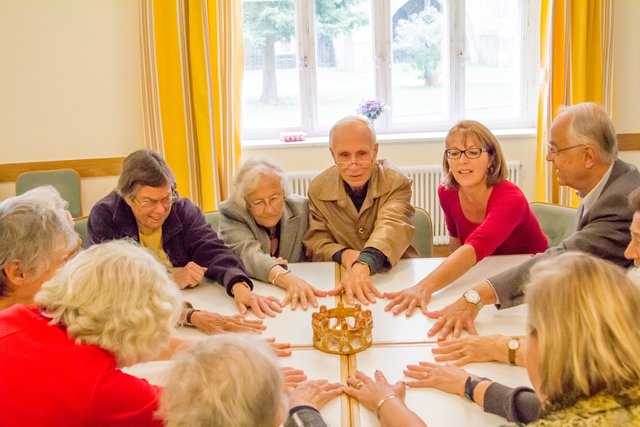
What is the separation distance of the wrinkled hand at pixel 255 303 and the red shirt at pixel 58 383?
83 centimetres

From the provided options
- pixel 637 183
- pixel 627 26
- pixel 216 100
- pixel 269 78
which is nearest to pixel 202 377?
pixel 637 183

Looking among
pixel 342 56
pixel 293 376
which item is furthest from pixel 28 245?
pixel 342 56

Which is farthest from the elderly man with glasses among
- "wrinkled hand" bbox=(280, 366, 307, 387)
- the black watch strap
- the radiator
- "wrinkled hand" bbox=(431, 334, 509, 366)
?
the radiator

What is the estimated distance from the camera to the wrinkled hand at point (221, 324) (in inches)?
79.6

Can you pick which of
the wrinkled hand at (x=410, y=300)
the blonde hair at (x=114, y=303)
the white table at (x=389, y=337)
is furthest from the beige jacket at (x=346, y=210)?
the blonde hair at (x=114, y=303)

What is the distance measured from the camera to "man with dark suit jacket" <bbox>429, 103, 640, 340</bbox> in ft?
6.63

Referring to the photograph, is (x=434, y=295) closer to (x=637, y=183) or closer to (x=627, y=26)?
(x=637, y=183)

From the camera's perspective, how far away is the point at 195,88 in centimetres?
459

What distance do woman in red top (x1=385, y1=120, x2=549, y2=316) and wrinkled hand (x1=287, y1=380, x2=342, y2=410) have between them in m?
0.71

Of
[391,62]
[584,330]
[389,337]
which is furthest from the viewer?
[391,62]

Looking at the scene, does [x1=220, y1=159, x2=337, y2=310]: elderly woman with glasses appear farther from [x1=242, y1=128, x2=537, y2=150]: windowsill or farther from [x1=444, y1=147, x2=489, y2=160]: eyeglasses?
[x1=242, y1=128, x2=537, y2=150]: windowsill

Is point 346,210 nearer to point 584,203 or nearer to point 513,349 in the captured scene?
point 584,203

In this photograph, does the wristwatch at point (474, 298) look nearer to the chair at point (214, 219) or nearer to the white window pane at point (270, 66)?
the chair at point (214, 219)

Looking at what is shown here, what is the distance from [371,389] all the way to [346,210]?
135 cm
